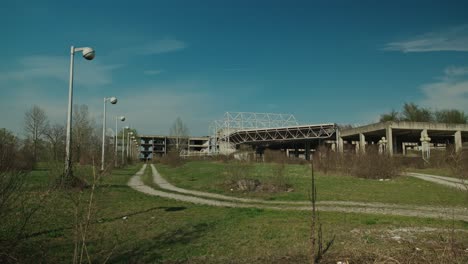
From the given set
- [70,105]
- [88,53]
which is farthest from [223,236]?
[70,105]

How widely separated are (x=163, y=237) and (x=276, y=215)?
4226 millimetres

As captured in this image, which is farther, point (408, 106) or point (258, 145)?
point (258, 145)

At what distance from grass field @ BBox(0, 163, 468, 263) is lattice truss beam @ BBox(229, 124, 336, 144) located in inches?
2792

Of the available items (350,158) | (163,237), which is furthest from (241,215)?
(350,158)

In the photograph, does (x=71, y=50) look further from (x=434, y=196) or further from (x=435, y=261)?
(x=434, y=196)

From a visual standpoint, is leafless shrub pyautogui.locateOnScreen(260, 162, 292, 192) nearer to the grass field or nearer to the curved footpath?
the curved footpath

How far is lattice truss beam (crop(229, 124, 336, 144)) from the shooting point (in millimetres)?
79688

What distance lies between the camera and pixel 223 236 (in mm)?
7629

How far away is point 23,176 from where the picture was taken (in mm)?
5102

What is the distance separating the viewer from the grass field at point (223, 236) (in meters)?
5.86

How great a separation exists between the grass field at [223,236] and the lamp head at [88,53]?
698cm

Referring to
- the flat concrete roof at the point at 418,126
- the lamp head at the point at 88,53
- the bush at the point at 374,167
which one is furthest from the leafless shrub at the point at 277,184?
the flat concrete roof at the point at 418,126

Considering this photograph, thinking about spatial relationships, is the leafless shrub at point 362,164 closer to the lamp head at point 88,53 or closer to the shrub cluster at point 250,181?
the shrub cluster at point 250,181

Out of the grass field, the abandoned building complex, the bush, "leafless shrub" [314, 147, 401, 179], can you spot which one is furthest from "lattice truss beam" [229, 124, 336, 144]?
the grass field
